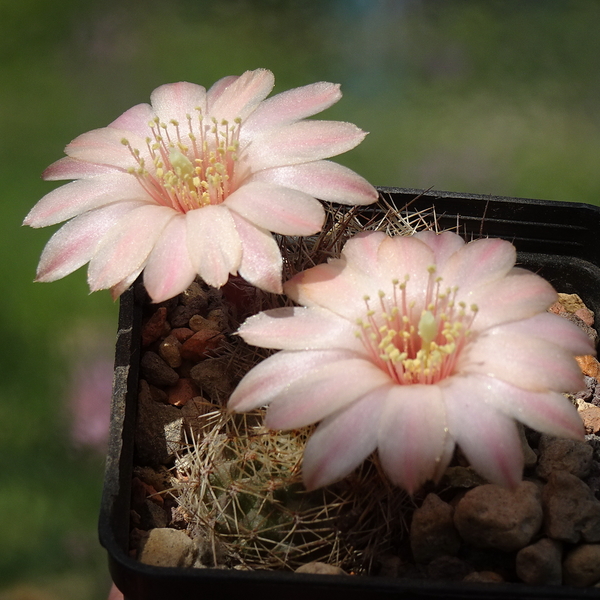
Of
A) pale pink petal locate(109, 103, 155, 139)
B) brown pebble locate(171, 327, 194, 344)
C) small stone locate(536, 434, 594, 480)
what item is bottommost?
small stone locate(536, 434, 594, 480)

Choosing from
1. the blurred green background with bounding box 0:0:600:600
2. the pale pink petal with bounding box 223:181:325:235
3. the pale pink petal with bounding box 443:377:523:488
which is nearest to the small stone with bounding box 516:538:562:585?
the pale pink petal with bounding box 443:377:523:488

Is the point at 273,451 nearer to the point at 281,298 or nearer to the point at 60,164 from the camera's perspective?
the point at 281,298

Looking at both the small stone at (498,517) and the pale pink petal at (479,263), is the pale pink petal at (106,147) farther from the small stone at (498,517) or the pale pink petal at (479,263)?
the small stone at (498,517)

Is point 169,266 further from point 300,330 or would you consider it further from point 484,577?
point 484,577

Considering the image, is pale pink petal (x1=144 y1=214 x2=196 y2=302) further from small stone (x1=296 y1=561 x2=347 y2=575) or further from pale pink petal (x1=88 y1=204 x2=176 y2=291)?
small stone (x1=296 y1=561 x2=347 y2=575)

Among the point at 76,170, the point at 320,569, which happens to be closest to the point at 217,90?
the point at 76,170

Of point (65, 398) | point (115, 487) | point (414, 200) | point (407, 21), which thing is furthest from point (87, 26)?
point (115, 487)
